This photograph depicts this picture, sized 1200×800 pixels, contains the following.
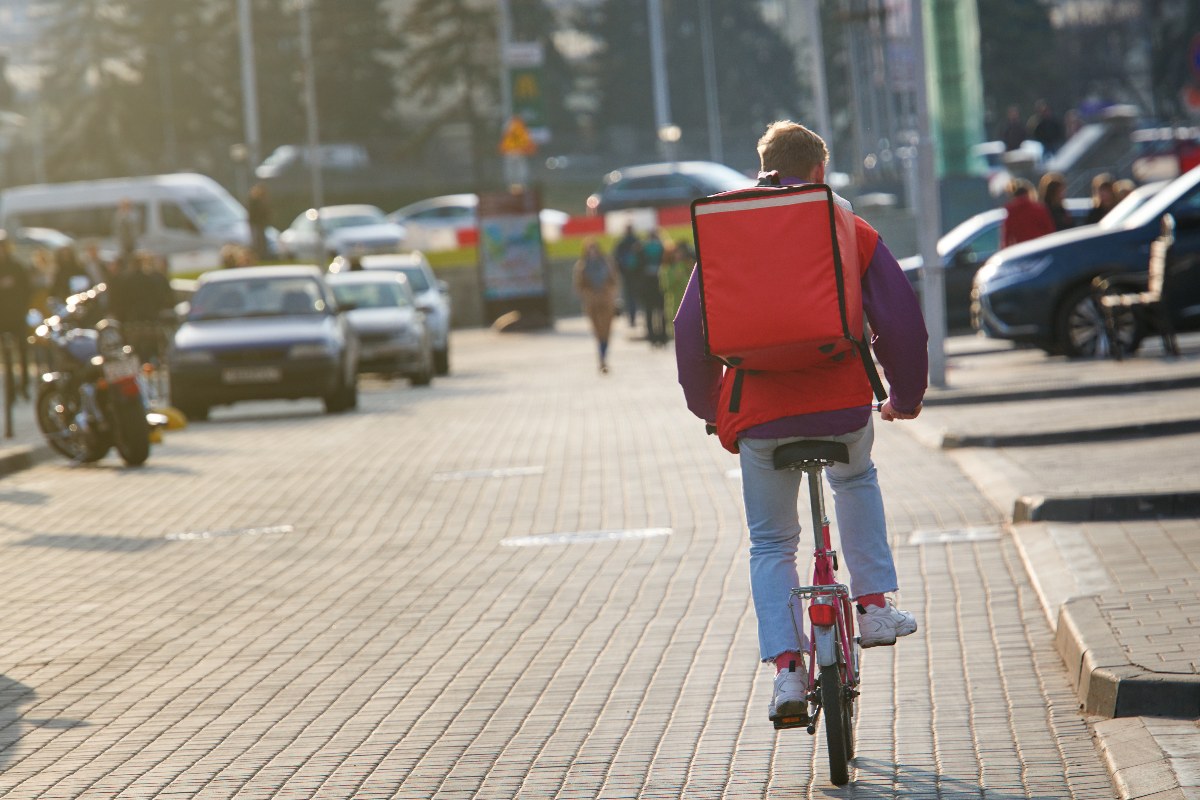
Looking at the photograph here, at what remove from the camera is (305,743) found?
6.76m

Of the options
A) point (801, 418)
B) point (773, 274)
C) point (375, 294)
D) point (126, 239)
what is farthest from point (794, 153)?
point (126, 239)

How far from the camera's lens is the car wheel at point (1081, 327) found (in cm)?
2119

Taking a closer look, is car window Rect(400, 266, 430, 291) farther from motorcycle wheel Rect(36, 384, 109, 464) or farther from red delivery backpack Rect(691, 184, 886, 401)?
red delivery backpack Rect(691, 184, 886, 401)

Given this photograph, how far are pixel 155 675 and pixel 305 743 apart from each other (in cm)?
157

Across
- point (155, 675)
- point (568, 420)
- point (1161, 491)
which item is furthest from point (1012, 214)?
point (155, 675)

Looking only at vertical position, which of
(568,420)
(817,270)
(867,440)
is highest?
(817,270)

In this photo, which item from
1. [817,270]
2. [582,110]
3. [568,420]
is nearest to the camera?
[817,270]

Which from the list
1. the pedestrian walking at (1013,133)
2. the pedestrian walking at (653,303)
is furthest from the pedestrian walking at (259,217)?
the pedestrian walking at (1013,133)

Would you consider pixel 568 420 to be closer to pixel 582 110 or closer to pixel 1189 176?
pixel 1189 176

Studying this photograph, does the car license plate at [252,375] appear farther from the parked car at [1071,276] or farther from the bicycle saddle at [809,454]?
the bicycle saddle at [809,454]

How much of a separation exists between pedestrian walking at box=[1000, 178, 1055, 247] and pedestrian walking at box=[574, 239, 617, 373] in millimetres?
6640

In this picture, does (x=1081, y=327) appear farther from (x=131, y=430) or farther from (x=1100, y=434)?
(x=131, y=430)

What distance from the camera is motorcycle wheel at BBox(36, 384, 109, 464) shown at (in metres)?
18.1

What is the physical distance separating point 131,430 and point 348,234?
37.8m
